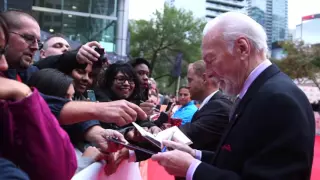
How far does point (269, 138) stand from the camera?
63.7 inches

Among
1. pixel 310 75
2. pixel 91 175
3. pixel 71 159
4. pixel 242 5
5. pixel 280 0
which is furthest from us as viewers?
pixel 280 0

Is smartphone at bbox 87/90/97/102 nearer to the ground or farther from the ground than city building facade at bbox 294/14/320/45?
nearer to the ground

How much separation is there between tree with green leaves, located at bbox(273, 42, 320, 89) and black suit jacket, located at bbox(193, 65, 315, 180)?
27.9 metres

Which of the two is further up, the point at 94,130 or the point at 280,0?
the point at 280,0

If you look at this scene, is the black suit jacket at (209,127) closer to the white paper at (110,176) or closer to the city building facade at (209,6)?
the white paper at (110,176)

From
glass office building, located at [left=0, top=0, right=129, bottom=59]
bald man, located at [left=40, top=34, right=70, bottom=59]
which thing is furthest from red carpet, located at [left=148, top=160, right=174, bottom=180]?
glass office building, located at [left=0, top=0, right=129, bottom=59]

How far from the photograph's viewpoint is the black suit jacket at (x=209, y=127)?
9.51 feet

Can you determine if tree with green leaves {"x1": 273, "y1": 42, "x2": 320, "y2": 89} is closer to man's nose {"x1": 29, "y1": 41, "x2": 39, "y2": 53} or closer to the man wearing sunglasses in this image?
the man wearing sunglasses

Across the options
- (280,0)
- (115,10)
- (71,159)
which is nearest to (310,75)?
(115,10)

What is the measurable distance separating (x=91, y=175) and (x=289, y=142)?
3.82ft

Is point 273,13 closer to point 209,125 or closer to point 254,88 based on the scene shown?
point 209,125

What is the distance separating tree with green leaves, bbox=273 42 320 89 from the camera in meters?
27.7

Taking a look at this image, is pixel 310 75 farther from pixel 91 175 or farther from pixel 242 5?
pixel 242 5

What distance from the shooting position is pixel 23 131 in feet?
3.62
